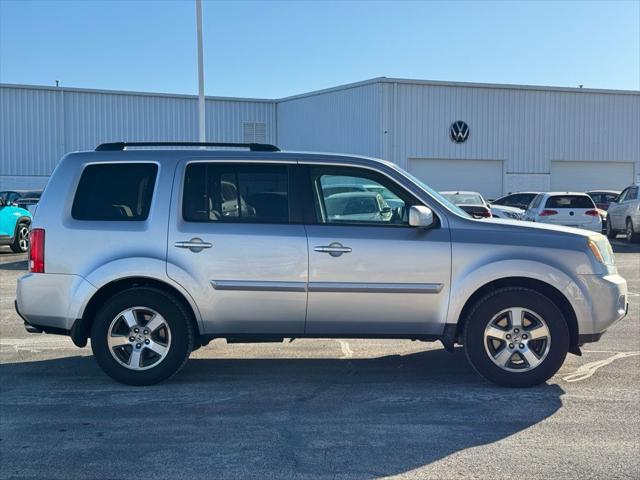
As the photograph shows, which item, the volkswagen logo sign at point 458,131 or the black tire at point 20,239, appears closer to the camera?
the black tire at point 20,239

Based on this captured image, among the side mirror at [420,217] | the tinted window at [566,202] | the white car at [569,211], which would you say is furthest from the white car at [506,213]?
the side mirror at [420,217]

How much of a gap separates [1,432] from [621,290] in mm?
4931

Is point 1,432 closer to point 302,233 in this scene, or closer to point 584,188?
point 302,233

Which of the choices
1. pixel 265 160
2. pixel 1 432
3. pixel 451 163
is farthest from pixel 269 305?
pixel 451 163

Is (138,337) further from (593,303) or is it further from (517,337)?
(593,303)

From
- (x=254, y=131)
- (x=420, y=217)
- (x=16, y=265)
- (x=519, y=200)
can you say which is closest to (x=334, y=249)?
(x=420, y=217)

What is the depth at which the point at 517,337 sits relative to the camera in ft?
18.9

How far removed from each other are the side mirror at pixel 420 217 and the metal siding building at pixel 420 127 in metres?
24.3

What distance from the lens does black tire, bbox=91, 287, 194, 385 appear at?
18.9 feet

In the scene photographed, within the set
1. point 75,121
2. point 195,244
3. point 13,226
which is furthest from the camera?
point 75,121

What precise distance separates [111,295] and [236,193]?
136cm

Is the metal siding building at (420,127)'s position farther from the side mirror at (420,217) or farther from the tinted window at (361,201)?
the side mirror at (420,217)

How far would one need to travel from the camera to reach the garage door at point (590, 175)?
33188 millimetres

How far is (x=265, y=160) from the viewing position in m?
5.89
